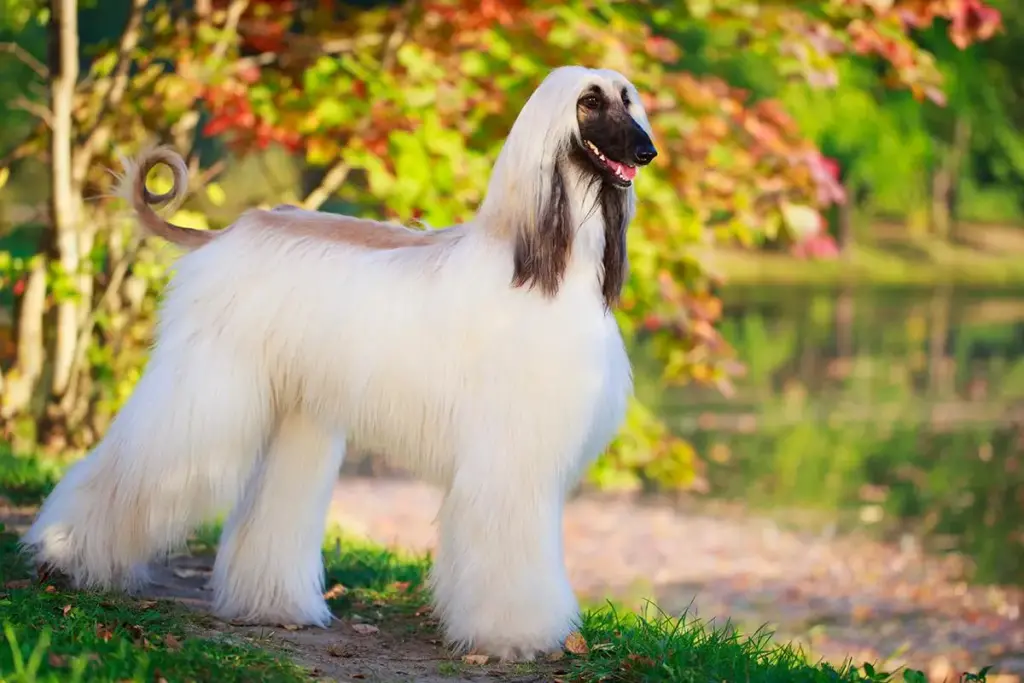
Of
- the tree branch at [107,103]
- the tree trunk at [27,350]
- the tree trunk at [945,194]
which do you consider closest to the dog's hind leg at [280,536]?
the tree trunk at [27,350]

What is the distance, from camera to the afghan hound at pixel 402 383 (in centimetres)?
356

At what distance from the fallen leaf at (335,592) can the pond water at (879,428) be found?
4629 mm

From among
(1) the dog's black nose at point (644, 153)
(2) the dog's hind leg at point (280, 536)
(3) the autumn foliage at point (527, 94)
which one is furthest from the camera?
(3) the autumn foliage at point (527, 94)

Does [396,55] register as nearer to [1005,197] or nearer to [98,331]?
[98,331]

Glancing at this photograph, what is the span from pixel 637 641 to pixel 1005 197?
3355 centimetres

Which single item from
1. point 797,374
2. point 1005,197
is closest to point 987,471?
point 797,374

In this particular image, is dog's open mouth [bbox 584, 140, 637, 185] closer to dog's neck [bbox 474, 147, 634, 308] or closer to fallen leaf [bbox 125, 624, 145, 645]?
dog's neck [bbox 474, 147, 634, 308]

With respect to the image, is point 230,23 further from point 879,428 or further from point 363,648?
point 879,428

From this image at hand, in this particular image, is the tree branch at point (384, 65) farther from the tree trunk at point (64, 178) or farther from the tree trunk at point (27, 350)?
the tree trunk at point (27, 350)

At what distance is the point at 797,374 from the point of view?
15.2m

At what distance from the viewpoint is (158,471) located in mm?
3809

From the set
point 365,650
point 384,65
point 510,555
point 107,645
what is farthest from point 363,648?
point 384,65

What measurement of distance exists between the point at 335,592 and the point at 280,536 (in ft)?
1.64

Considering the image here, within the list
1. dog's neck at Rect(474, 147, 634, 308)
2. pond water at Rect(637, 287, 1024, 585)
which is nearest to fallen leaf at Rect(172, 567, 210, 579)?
dog's neck at Rect(474, 147, 634, 308)
